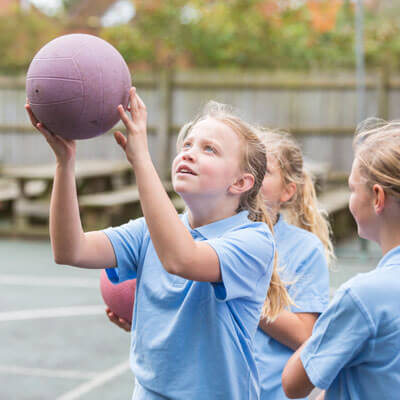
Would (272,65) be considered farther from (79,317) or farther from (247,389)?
(247,389)

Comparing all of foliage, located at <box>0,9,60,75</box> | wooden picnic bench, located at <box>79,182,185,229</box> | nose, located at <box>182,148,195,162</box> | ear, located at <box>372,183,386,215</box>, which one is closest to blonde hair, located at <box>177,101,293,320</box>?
nose, located at <box>182,148,195,162</box>

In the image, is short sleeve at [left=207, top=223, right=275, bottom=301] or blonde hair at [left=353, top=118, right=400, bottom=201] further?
short sleeve at [left=207, top=223, right=275, bottom=301]

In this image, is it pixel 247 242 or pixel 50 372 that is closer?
pixel 247 242

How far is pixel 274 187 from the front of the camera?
3096 millimetres

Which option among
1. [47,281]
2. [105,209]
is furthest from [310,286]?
[105,209]

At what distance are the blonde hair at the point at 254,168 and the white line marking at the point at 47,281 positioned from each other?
564 cm

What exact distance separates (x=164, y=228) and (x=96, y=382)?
324 centimetres

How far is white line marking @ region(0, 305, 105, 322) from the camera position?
6.75m

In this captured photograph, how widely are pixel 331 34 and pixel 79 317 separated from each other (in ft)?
40.0

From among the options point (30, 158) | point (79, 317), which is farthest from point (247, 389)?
point (30, 158)

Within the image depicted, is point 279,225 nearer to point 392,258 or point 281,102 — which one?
point 392,258

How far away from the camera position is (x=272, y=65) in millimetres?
16281

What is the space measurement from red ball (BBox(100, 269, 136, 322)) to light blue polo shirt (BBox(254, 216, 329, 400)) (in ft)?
1.66

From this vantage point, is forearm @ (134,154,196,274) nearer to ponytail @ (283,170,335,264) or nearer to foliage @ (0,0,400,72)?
ponytail @ (283,170,335,264)
